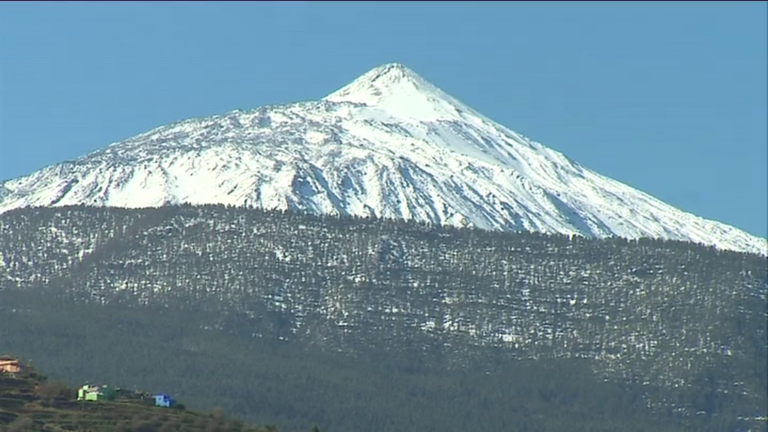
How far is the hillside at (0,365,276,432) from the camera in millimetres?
122188

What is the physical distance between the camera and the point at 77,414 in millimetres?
124750

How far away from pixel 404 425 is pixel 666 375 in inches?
1202

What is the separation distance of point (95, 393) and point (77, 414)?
801 centimetres

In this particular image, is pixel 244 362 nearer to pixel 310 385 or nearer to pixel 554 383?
pixel 310 385

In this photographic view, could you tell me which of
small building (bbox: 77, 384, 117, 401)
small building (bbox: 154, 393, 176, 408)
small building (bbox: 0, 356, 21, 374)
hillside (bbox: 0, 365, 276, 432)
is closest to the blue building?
small building (bbox: 154, 393, 176, 408)

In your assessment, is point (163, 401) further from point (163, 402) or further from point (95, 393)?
point (95, 393)

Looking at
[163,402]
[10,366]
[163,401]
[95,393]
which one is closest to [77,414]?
Answer: [95,393]

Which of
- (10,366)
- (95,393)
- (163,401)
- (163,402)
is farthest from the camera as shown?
(10,366)

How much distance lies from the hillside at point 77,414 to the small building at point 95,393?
448 millimetres

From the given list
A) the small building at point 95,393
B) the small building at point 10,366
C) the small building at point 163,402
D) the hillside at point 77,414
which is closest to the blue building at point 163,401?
the small building at point 163,402

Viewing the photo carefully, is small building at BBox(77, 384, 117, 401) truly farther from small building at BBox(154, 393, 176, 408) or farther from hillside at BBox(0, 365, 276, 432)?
small building at BBox(154, 393, 176, 408)

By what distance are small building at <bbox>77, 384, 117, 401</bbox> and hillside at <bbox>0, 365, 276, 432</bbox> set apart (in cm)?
45

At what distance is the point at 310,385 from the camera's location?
181 meters

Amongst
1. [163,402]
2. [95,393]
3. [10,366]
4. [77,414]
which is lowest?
[77,414]
